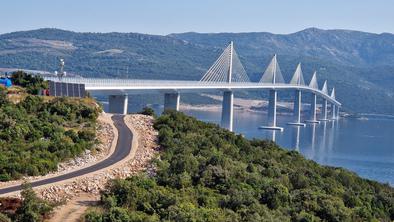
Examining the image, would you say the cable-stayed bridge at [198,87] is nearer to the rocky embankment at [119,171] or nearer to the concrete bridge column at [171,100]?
the concrete bridge column at [171,100]

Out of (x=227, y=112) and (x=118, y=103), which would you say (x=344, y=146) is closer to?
(x=227, y=112)

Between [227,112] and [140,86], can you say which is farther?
[227,112]

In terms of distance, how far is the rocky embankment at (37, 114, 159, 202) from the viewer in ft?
60.3

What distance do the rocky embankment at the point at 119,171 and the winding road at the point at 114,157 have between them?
0.33 metres

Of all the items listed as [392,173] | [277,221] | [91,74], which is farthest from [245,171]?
[91,74]

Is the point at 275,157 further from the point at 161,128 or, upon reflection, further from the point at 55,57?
the point at 55,57

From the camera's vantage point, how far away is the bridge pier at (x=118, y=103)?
1953 inches

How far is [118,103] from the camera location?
4994 centimetres

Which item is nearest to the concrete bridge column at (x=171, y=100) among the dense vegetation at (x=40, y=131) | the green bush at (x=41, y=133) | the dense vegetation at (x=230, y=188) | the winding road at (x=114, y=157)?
the winding road at (x=114, y=157)

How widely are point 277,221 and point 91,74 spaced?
491 feet

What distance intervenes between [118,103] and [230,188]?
30.3 meters

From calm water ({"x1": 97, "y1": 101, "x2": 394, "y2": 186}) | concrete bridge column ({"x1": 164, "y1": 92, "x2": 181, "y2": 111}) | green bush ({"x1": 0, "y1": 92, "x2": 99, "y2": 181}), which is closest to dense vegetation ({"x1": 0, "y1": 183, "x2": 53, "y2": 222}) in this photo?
green bush ({"x1": 0, "y1": 92, "x2": 99, "y2": 181})

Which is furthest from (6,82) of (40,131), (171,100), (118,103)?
(171,100)

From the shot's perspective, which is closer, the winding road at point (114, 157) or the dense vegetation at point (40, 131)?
the winding road at point (114, 157)
